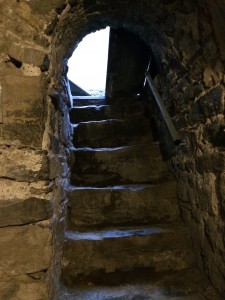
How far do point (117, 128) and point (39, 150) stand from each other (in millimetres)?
1687

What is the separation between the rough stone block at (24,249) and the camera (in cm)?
103

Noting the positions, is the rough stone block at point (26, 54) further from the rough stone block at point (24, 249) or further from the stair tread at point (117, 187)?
the stair tread at point (117, 187)

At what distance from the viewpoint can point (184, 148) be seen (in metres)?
1.85

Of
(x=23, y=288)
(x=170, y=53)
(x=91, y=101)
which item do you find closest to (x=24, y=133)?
(x=23, y=288)

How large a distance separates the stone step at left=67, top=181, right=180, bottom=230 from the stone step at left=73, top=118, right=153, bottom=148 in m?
0.73

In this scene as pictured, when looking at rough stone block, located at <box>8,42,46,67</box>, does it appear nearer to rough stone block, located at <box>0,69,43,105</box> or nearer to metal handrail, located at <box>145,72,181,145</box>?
rough stone block, located at <box>0,69,43,105</box>

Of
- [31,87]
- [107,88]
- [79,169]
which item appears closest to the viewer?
[31,87]

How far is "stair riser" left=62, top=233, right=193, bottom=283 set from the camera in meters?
1.62

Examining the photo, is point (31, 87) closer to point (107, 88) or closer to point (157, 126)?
point (157, 126)

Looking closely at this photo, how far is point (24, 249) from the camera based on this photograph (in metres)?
1.06

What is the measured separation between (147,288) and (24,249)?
837 mm

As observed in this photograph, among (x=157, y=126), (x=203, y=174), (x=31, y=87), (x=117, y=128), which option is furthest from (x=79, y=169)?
(x=31, y=87)

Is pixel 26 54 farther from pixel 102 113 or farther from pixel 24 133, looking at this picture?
pixel 102 113

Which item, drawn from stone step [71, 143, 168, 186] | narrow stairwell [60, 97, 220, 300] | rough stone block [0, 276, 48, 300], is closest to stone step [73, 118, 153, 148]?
narrow stairwell [60, 97, 220, 300]
